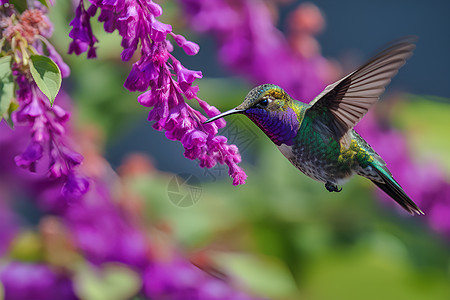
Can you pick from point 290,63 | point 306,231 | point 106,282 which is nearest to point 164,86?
point 106,282

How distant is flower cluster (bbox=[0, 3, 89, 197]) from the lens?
53 cm

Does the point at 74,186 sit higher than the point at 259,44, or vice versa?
the point at 259,44

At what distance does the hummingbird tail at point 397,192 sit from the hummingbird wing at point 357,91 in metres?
0.08

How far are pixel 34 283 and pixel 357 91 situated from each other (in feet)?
2.37

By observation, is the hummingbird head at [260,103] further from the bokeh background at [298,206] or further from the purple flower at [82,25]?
the bokeh background at [298,206]

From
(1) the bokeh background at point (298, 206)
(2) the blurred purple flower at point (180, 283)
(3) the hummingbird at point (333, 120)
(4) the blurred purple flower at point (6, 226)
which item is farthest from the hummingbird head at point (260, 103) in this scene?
(4) the blurred purple flower at point (6, 226)

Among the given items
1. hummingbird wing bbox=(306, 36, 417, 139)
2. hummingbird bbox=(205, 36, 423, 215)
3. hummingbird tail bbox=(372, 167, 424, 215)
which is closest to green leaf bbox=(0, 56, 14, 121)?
hummingbird bbox=(205, 36, 423, 215)

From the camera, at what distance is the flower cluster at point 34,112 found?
1.73ft

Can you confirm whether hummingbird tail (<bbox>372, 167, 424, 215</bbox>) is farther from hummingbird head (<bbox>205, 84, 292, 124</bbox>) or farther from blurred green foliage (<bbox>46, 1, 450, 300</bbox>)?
blurred green foliage (<bbox>46, 1, 450, 300</bbox>)

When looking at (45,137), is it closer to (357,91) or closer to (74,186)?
(74,186)

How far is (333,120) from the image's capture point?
0.63 metres

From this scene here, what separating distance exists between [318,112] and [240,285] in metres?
0.71

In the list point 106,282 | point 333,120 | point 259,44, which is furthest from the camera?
point 259,44

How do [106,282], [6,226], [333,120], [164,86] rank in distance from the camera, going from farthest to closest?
[6,226], [106,282], [333,120], [164,86]
